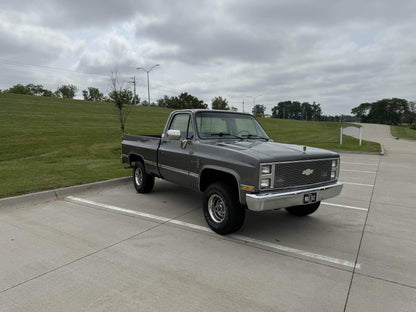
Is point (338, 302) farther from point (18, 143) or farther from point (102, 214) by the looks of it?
point (18, 143)

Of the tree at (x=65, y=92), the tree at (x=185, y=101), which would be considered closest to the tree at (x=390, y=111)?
the tree at (x=185, y=101)

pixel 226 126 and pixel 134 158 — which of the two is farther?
pixel 134 158

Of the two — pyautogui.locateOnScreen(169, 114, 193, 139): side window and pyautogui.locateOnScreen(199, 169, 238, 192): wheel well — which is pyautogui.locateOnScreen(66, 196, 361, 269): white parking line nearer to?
pyautogui.locateOnScreen(199, 169, 238, 192): wheel well

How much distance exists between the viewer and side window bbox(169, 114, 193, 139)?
210 inches

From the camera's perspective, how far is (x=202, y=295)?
2865 millimetres

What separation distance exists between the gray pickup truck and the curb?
204 cm

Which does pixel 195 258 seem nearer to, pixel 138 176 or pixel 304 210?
pixel 304 210

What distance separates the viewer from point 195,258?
366 cm

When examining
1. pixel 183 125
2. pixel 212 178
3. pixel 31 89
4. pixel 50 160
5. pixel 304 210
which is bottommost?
pixel 50 160

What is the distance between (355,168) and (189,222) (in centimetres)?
845

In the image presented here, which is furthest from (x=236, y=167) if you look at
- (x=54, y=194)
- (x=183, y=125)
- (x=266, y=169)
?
(x=54, y=194)

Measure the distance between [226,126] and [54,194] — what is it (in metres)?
4.13

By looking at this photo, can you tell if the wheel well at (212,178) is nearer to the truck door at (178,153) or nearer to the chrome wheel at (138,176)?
the truck door at (178,153)

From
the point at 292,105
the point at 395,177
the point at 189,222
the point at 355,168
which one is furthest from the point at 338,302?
the point at 292,105
